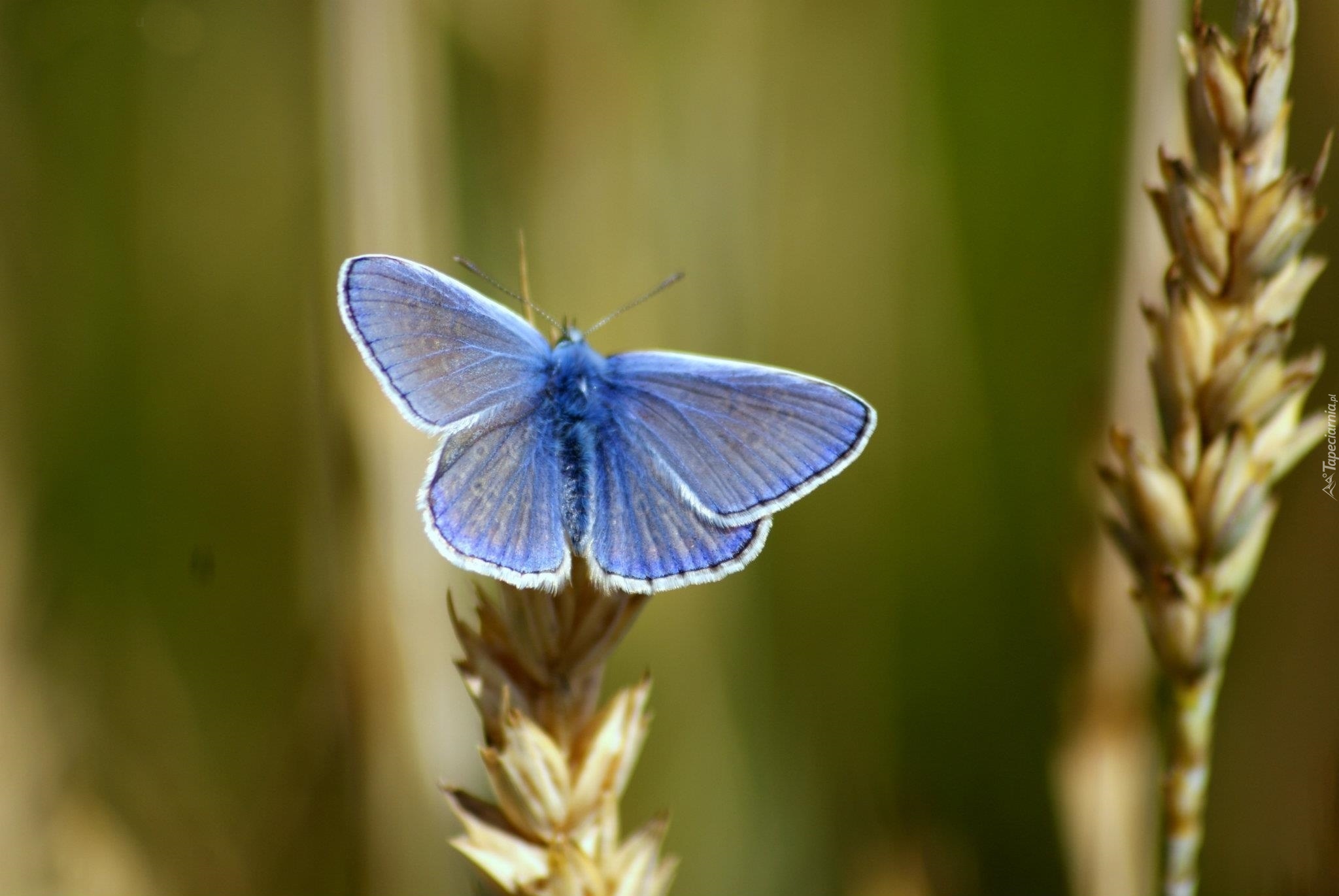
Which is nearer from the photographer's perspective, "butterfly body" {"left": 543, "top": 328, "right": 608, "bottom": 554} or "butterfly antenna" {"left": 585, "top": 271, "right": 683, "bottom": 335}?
"butterfly antenna" {"left": 585, "top": 271, "right": 683, "bottom": 335}

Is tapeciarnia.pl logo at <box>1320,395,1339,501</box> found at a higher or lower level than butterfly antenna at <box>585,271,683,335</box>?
lower

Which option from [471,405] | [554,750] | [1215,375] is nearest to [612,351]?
[471,405]

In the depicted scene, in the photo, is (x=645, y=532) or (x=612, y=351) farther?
(x=612, y=351)

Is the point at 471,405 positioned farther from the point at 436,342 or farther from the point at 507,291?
the point at 507,291

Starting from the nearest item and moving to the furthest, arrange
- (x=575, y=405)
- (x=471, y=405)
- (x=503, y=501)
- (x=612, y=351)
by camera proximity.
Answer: (x=503, y=501), (x=471, y=405), (x=575, y=405), (x=612, y=351)

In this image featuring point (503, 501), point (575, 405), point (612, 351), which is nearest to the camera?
point (503, 501)

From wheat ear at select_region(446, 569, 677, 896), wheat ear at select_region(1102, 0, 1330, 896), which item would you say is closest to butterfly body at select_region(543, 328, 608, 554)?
wheat ear at select_region(446, 569, 677, 896)

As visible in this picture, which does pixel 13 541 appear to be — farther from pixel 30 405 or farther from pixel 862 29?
pixel 862 29

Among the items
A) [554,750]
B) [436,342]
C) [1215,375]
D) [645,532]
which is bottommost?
[554,750]

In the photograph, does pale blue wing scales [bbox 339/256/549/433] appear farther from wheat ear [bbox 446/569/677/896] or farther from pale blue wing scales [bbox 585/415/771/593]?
wheat ear [bbox 446/569/677/896]
